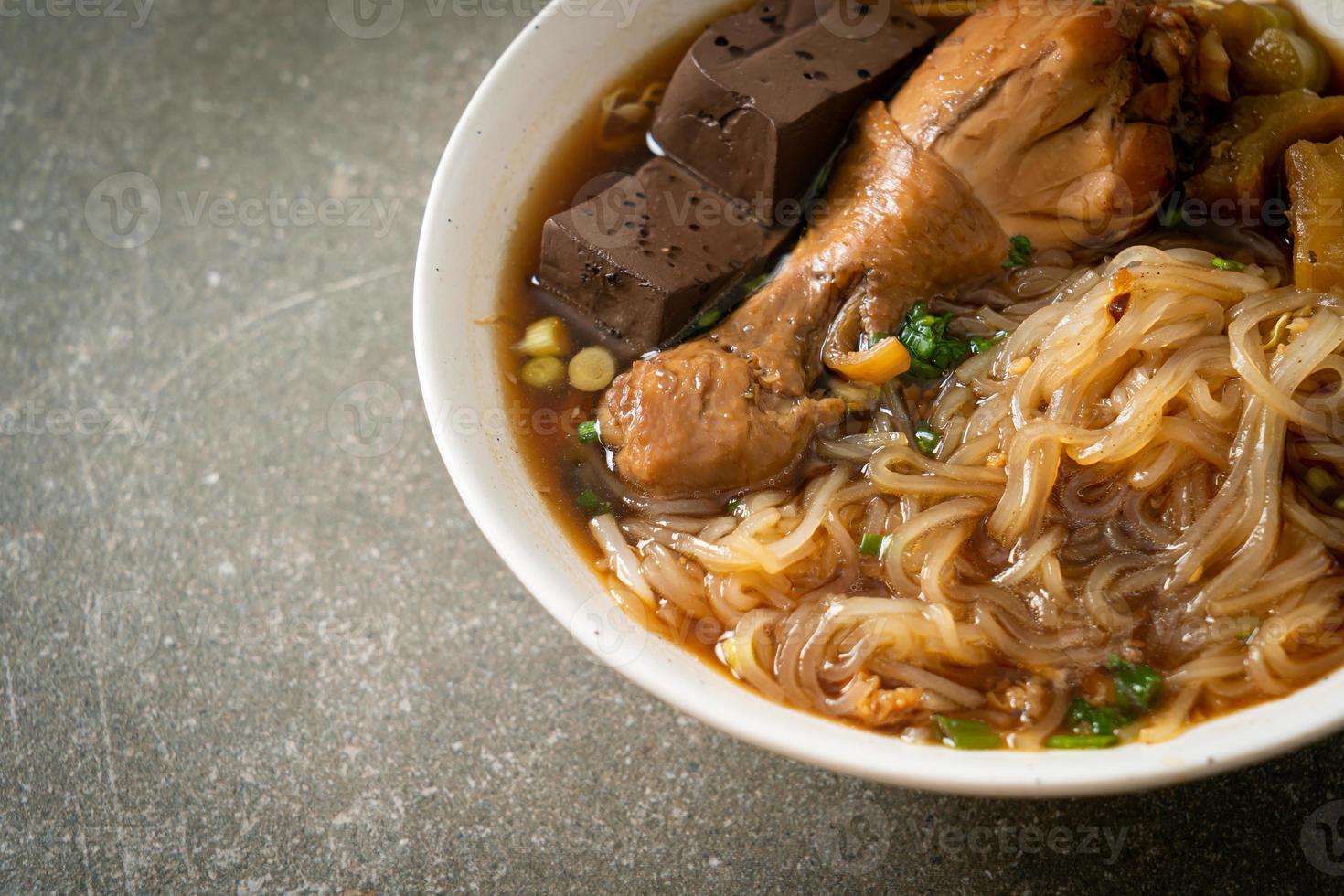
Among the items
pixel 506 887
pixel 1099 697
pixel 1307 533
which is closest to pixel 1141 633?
pixel 1099 697

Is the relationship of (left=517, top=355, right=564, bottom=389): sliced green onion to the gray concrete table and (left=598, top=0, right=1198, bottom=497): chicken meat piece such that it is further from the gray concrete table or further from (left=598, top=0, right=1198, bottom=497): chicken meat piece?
the gray concrete table

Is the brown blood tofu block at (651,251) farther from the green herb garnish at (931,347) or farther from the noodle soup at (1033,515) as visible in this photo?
the green herb garnish at (931,347)

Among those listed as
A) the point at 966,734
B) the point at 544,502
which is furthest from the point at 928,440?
the point at 544,502

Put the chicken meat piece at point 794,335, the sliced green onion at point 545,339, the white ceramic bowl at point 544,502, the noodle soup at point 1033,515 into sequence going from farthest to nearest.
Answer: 1. the sliced green onion at point 545,339
2. the chicken meat piece at point 794,335
3. the noodle soup at point 1033,515
4. the white ceramic bowl at point 544,502

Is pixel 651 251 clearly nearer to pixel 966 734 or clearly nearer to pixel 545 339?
pixel 545 339

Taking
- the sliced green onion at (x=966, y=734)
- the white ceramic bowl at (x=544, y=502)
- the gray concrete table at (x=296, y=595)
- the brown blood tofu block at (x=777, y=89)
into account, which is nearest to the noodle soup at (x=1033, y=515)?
the sliced green onion at (x=966, y=734)

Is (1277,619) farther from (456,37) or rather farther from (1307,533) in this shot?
(456,37)

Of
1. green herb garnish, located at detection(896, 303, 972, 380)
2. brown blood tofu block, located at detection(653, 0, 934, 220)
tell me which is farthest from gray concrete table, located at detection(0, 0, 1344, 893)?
brown blood tofu block, located at detection(653, 0, 934, 220)
